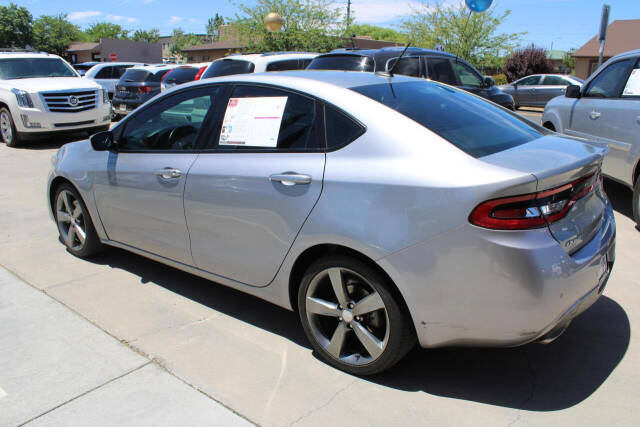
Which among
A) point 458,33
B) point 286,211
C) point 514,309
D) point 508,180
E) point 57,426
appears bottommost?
point 57,426

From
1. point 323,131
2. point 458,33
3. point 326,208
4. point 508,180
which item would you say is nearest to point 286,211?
point 326,208

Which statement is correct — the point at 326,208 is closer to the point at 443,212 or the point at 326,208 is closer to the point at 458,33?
the point at 443,212

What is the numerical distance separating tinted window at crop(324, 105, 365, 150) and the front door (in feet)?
3.33

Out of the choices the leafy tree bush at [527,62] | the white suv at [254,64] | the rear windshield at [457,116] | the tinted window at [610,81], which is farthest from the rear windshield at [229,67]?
the leafy tree bush at [527,62]

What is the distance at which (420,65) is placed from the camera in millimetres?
9211

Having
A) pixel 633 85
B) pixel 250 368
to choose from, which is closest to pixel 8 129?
pixel 250 368

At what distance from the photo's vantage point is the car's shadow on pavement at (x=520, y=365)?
275 centimetres

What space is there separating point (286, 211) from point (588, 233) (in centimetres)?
155

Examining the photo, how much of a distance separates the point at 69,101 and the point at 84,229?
306 inches

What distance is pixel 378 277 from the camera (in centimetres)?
263

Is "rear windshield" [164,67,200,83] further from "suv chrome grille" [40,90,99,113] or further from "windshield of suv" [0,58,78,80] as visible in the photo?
"windshield of suv" [0,58,78,80]

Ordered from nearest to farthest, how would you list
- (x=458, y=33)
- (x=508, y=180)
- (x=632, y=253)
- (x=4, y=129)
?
(x=508, y=180) < (x=632, y=253) < (x=4, y=129) < (x=458, y=33)

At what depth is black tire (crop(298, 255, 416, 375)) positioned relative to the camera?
2.63m

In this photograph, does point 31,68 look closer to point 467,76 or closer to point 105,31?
point 467,76
